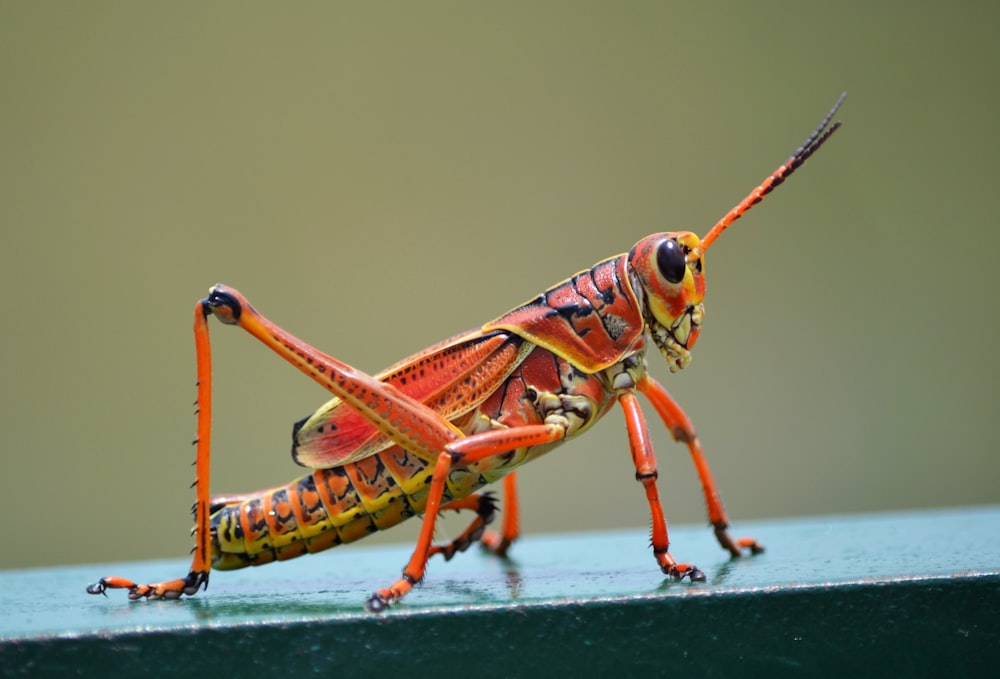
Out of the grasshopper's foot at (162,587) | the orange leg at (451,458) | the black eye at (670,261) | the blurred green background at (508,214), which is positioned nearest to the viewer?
the orange leg at (451,458)

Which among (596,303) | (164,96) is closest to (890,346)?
(596,303)

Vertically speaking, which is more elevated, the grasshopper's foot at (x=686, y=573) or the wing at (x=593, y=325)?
the wing at (x=593, y=325)

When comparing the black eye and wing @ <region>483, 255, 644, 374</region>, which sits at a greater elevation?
the black eye

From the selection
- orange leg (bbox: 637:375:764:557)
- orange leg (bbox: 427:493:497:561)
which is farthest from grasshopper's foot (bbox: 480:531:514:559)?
orange leg (bbox: 637:375:764:557)

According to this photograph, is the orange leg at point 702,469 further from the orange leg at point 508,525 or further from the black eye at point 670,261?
the orange leg at point 508,525

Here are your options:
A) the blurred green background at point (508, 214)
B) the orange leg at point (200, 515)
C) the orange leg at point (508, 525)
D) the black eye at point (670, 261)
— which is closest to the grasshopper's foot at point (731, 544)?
the orange leg at point (508, 525)

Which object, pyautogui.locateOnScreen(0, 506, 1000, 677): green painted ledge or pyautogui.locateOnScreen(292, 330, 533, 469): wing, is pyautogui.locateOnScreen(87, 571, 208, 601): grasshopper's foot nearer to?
pyautogui.locateOnScreen(0, 506, 1000, 677): green painted ledge

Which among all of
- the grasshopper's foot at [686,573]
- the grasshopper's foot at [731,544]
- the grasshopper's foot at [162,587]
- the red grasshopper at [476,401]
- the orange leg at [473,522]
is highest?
the red grasshopper at [476,401]
